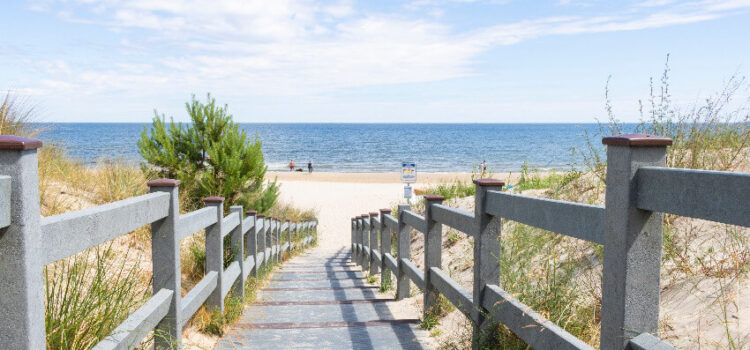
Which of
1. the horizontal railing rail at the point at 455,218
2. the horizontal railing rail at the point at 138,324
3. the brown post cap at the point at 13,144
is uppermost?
the brown post cap at the point at 13,144

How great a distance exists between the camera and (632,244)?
2191mm

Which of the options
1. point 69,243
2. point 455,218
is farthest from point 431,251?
point 69,243

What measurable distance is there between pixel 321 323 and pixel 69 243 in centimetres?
313

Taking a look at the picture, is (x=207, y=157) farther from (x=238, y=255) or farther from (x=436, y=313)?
(x=436, y=313)

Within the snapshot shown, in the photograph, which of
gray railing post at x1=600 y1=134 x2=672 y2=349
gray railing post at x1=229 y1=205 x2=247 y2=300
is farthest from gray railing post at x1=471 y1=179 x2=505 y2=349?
gray railing post at x1=229 y1=205 x2=247 y2=300

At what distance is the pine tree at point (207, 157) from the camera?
463 inches

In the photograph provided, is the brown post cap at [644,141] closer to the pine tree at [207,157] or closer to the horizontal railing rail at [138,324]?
the horizontal railing rail at [138,324]

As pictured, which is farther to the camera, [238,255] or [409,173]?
[409,173]

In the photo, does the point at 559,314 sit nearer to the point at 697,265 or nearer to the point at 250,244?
the point at 697,265

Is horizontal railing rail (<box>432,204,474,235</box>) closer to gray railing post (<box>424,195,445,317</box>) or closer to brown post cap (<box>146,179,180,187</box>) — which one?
gray railing post (<box>424,195,445,317</box>)

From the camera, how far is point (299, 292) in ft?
24.1

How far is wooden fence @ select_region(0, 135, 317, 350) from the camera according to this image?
6.23 ft

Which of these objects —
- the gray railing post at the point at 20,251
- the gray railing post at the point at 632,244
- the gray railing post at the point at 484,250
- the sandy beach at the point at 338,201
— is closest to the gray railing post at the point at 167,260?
the gray railing post at the point at 20,251

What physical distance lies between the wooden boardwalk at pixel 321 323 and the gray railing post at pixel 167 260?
2.83 feet
